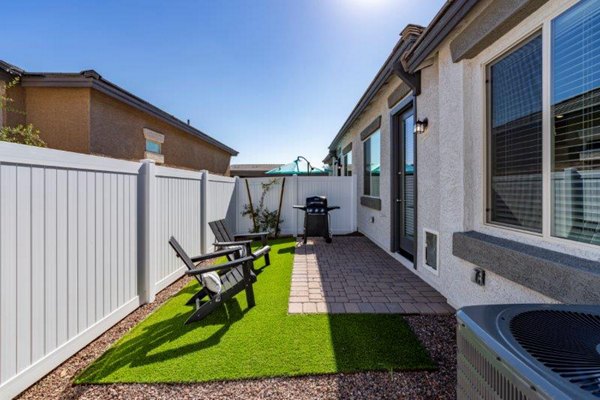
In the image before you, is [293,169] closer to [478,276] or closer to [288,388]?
[478,276]

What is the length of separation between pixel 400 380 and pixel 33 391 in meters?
2.98

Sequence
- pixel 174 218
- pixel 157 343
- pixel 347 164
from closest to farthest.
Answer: pixel 157 343 < pixel 174 218 < pixel 347 164

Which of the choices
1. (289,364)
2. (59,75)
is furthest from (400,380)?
(59,75)

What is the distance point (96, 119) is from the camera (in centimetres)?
706

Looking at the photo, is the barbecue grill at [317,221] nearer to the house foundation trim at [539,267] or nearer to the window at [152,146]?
the window at [152,146]

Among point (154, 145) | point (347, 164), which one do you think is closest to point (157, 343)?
point (154, 145)

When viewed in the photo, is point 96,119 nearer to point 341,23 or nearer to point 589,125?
point 341,23

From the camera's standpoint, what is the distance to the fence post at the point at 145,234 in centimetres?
422

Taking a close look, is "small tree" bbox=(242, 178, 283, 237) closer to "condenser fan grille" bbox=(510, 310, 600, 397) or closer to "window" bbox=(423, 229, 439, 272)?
"window" bbox=(423, 229, 439, 272)

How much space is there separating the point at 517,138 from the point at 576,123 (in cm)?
69

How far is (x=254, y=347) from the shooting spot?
304 centimetres

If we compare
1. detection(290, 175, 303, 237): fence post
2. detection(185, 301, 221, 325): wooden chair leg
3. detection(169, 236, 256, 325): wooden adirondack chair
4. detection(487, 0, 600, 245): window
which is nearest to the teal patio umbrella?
detection(290, 175, 303, 237): fence post

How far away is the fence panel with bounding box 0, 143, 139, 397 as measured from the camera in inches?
89.7

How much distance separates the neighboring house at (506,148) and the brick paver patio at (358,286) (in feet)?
1.19
